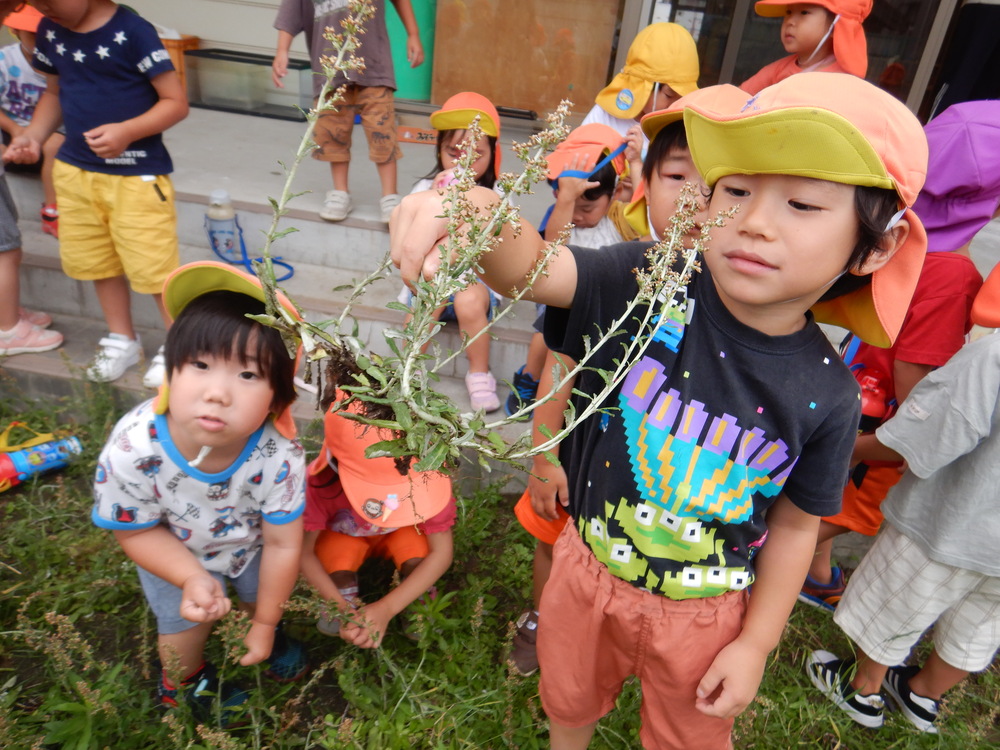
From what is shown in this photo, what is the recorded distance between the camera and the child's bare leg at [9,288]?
3369 mm

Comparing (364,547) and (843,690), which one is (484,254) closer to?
(364,547)

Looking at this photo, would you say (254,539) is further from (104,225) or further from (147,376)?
(104,225)

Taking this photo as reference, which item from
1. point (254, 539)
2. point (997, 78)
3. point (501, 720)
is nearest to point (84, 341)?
point (254, 539)

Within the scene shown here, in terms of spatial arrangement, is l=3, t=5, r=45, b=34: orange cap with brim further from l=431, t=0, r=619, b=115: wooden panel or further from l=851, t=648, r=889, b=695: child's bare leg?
l=851, t=648, r=889, b=695: child's bare leg

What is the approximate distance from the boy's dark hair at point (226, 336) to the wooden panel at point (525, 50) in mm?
5976

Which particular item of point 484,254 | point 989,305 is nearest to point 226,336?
point 484,254

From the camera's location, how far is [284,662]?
7.28ft

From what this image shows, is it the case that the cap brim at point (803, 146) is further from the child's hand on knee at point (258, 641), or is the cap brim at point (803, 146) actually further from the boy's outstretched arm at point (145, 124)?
the boy's outstretched arm at point (145, 124)

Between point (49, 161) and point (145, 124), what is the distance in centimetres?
158

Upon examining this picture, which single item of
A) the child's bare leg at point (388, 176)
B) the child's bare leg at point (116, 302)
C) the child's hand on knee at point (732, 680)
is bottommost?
the child's bare leg at point (116, 302)

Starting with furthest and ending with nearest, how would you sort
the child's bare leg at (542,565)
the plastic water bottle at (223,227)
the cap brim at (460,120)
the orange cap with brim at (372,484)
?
the plastic water bottle at (223,227) < the cap brim at (460,120) < the child's bare leg at (542,565) < the orange cap with brim at (372,484)

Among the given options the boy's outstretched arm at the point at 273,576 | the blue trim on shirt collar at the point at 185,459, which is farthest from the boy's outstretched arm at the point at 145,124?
the boy's outstretched arm at the point at 273,576

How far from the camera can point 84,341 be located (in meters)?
3.77

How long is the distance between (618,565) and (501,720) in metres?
0.96
